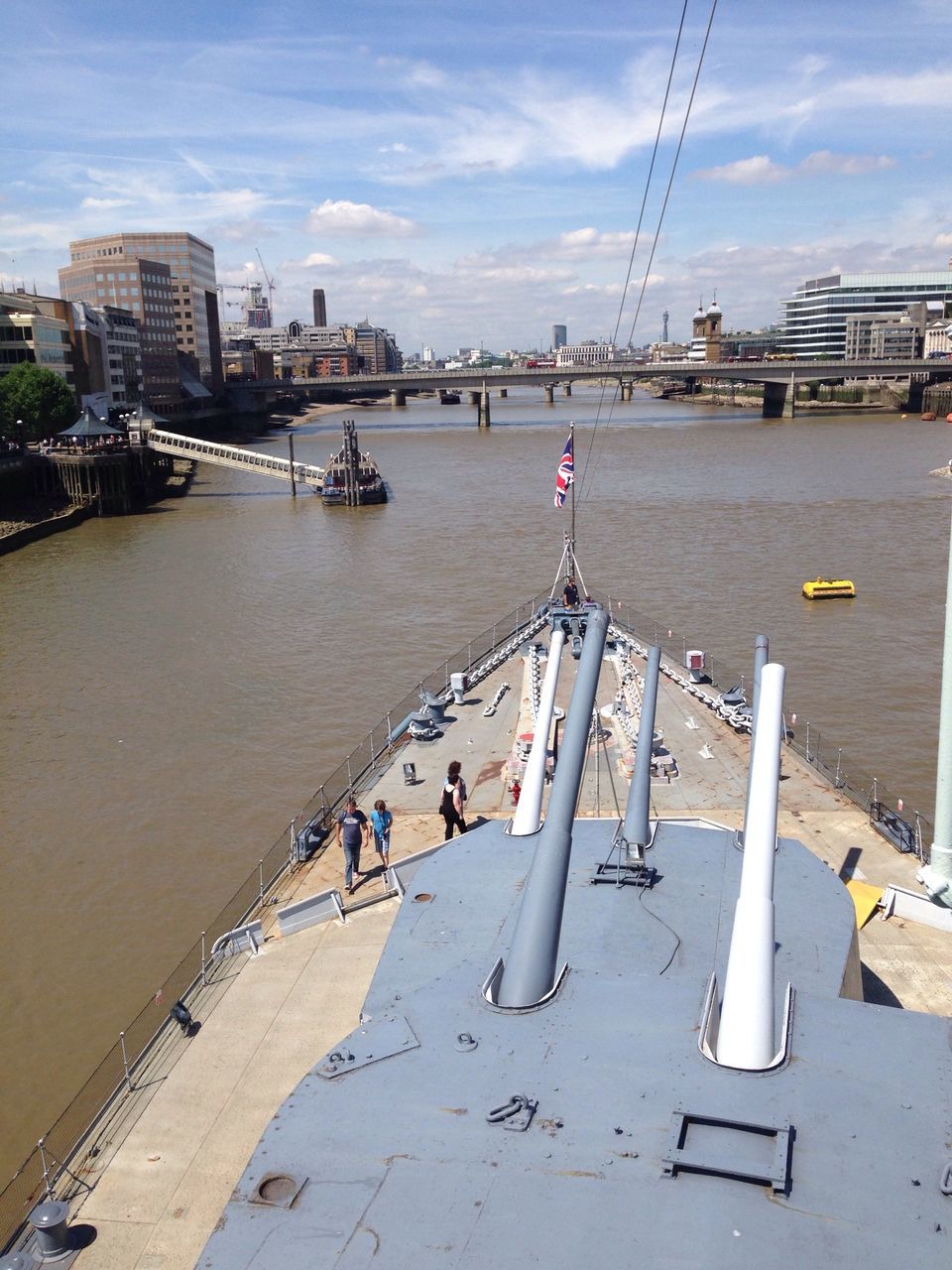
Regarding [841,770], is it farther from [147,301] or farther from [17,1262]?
[147,301]

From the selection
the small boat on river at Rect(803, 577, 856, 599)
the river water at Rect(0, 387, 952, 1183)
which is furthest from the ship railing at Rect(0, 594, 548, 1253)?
the small boat on river at Rect(803, 577, 856, 599)

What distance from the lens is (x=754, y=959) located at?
5.23m

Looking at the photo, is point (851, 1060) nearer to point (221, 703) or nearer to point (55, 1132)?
point (55, 1132)

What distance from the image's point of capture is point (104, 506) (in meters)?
52.5

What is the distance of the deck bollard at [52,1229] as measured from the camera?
20.6 ft

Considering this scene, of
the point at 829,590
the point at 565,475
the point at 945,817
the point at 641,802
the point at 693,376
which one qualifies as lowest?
the point at 829,590

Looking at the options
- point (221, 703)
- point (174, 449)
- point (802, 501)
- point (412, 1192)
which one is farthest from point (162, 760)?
point (174, 449)

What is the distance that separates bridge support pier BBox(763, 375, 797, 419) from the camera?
9969 centimetres

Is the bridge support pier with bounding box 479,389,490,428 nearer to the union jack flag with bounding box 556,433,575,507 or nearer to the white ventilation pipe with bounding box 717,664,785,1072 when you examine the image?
the union jack flag with bounding box 556,433,575,507

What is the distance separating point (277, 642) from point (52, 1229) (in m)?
21.5

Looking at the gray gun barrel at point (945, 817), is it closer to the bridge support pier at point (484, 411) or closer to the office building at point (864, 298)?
the bridge support pier at point (484, 411)

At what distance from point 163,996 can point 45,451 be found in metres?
48.6

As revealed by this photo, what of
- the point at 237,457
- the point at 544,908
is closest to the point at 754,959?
the point at 544,908

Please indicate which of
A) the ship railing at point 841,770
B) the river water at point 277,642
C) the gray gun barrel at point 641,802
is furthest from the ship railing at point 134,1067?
the ship railing at point 841,770
